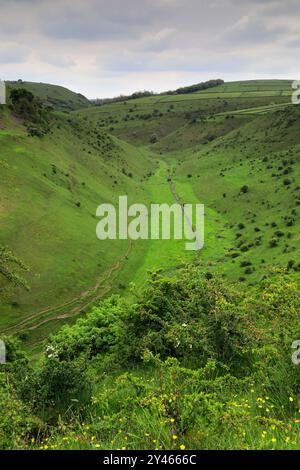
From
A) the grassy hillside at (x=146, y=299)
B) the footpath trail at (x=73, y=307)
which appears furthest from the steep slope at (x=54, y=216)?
the grassy hillside at (x=146, y=299)

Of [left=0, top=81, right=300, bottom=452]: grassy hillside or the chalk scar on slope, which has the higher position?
[left=0, top=81, right=300, bottom=452]: grassy hillside

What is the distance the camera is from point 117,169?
335ft

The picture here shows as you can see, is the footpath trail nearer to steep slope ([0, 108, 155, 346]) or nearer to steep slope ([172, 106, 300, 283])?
steep slope ([0, 108, 155, 346])

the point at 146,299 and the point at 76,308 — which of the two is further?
the point at 76,308

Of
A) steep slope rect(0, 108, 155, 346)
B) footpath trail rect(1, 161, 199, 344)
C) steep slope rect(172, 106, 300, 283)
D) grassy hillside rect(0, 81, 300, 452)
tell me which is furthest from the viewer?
steep slope rect(172, 106, 300, 283)

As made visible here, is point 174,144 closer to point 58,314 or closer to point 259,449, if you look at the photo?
point 58,314

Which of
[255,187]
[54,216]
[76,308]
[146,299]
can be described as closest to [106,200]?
[54,216]

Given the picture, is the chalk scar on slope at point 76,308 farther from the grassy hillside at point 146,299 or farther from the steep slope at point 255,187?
the steep slope at point 255,187

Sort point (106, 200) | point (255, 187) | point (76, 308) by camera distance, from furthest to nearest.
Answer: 1. point (255, 187)
2. point (106, 200)
3. point (76, 308)

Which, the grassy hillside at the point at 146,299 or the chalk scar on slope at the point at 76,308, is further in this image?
the chalk scar on slope at the point at 76,308

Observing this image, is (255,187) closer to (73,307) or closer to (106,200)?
(106,200)

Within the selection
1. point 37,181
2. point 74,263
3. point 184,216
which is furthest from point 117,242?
point 184,216

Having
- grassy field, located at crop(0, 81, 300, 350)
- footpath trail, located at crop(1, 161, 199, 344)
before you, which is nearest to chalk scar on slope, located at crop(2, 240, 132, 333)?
footpath trail, located at crop(1, 161, 199, 344)
